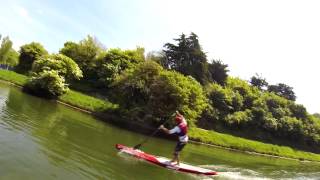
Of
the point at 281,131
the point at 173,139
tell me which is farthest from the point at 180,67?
the point at 173,139

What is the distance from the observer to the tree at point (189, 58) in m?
73.8

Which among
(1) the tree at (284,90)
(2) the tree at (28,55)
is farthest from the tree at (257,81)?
(2) the tree at (28,55)

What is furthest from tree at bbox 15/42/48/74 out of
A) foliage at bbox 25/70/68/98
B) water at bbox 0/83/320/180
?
water at bbox 0/83/320/180

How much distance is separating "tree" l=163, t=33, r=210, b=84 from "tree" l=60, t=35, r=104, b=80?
569 inches

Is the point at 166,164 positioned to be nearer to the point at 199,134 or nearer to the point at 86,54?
the point at 199,134

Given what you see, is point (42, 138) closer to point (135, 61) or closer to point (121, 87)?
point (121, 87)

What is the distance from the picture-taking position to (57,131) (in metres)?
27.0

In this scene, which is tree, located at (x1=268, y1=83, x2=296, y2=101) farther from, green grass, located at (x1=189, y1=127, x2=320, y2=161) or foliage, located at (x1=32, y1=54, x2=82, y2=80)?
foliage, located at (x1=32, y1=54, x2=82, y2=80)

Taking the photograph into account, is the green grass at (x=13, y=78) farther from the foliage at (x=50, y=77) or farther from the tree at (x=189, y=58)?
the tree at (x=189, y=58)

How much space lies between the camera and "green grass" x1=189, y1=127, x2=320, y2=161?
162 feet

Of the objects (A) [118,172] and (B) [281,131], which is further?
(B) [281,131]

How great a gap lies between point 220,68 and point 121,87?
126 ft

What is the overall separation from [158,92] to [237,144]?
14.6 meters

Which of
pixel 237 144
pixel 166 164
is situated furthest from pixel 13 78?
pixel 166 164
